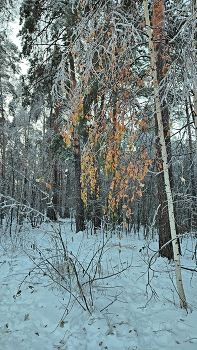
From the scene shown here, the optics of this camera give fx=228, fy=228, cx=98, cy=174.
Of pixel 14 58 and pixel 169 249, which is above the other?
pixel 14 58

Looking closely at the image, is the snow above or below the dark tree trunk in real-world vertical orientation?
below

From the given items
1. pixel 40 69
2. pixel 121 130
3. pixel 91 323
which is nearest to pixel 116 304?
pixel 91 323

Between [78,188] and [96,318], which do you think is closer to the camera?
[96,318]

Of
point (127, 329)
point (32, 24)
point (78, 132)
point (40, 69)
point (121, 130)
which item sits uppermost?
point (32, 24)

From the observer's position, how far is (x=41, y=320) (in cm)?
264

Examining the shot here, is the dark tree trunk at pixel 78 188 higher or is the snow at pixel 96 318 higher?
the dark tree trunk at pixel 78 188

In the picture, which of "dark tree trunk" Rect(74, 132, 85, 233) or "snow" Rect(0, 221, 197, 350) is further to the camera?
"dark tree trunk" Rect(74, 132, 85, 233)

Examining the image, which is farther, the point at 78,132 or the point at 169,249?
the point at 78,132

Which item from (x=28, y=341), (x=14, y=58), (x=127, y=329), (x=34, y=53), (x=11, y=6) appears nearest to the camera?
(x=28, y=341)

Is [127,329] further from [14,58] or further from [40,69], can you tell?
[14,58]

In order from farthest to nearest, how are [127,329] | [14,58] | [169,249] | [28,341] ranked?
1. [14,58]
2. [169,249]
3. [127,329]
4. [28,341]

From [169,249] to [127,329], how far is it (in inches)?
118

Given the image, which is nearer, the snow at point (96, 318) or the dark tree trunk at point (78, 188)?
the snow at point (96, 318)

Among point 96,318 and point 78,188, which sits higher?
point 78,188
